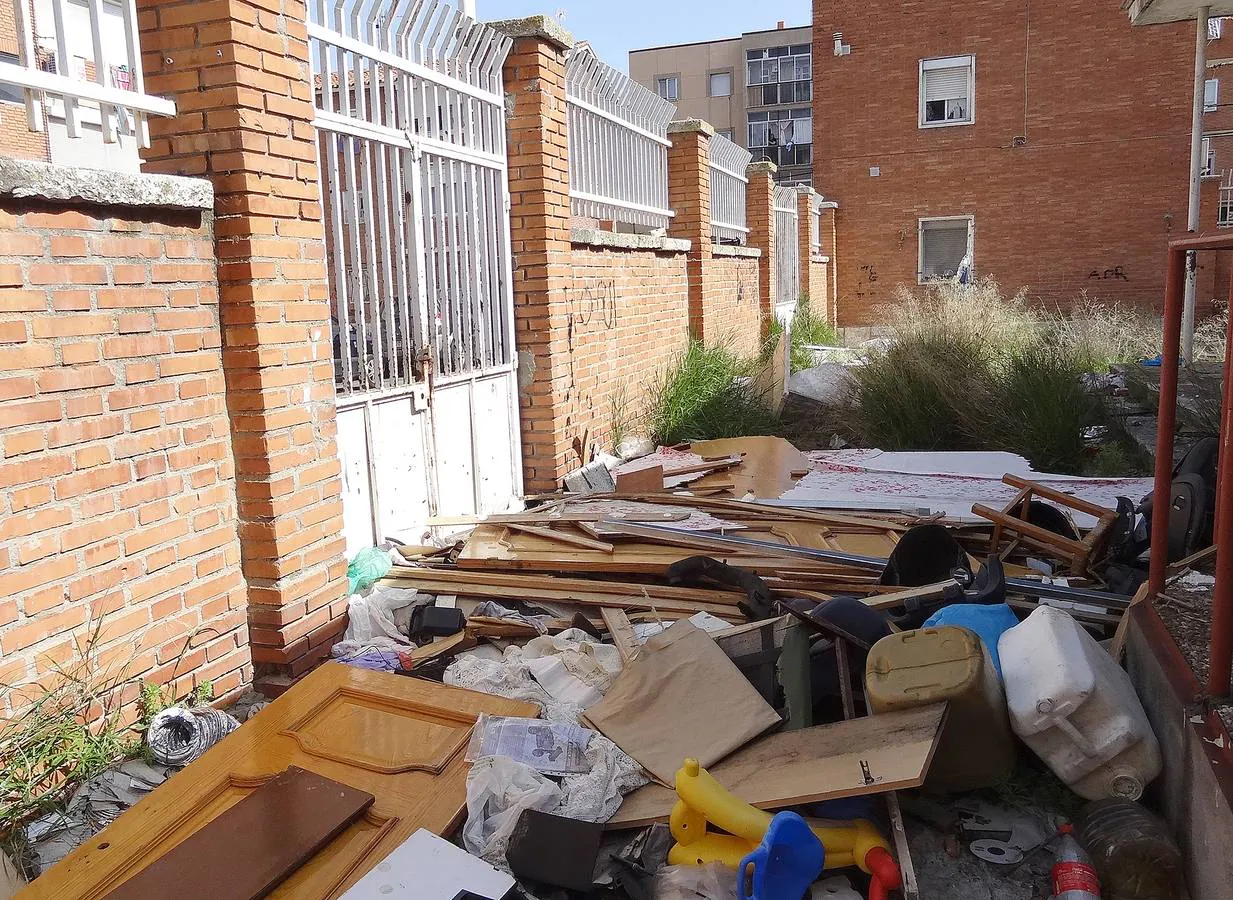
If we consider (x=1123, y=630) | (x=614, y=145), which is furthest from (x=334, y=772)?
(x=614, y=145)

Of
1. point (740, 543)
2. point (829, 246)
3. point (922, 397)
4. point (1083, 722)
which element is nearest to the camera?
point (1083, 722)

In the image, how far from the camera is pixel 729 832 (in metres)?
2.67

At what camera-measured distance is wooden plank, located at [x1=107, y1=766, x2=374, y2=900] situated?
2.38m

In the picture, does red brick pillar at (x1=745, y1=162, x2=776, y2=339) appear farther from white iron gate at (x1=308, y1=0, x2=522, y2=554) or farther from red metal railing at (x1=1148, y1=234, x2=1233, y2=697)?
red metal railing at (x1=1148, y1=234, x2=1233, y2=697)

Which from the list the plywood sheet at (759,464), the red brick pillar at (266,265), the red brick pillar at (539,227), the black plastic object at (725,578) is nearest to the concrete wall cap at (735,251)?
the plywood sheet at (759,464)

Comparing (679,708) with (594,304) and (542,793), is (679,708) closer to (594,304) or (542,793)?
(542,793)

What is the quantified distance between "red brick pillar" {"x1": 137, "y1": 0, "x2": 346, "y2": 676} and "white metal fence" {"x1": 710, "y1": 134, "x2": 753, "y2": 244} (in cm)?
795

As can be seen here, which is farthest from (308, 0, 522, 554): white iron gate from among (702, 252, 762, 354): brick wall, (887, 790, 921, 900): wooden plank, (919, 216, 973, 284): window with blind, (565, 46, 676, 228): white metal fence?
(919, 216, 973, 284): window with blind

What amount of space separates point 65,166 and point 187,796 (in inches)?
79.4

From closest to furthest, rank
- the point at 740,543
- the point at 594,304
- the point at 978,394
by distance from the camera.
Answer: the point at 740,543, the point at 594,304, the point at 978,394

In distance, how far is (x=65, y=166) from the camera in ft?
9.62

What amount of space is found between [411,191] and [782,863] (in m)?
4.11

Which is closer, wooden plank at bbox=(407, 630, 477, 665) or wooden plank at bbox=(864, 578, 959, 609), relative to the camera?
wooden plank at bbox=(864, 578, 959, 609)

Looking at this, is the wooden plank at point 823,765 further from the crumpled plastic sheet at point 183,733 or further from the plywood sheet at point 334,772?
the crumpled plastic sheet at point 183,733
